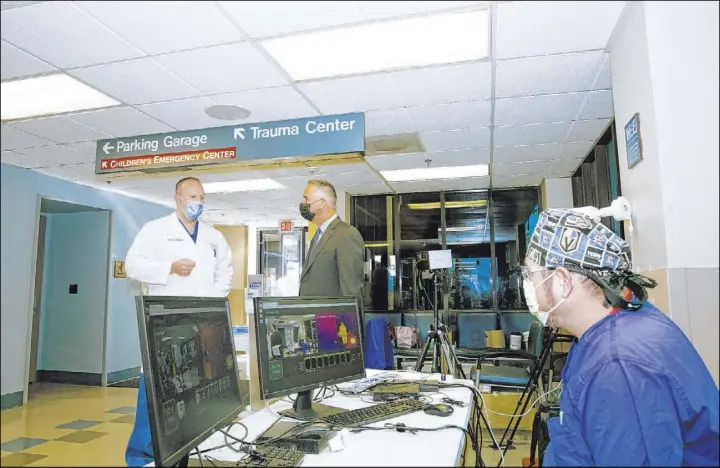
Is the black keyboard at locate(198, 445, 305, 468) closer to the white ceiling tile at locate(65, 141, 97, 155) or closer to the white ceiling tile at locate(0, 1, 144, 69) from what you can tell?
the white ceiling tile at locate(65, 141, 97, 155)

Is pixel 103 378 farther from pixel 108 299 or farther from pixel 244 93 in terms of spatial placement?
pixel 244 93

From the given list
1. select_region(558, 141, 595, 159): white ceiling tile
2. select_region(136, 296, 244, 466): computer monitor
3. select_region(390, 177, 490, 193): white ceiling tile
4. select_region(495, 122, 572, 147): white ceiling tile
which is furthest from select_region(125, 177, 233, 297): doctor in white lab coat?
select_region(390, 177, 490, 193): white ceiling tile

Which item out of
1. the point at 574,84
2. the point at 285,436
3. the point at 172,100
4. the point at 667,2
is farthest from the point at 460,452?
the point at 172,100

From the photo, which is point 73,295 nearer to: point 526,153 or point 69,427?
point 69,427

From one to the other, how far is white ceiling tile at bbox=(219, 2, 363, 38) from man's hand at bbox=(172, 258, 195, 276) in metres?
1.32

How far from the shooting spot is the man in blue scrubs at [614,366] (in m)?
1.00

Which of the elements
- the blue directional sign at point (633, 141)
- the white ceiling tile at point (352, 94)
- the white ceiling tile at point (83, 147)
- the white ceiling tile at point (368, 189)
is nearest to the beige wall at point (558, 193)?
the white ceiling tile at point (368, 189)

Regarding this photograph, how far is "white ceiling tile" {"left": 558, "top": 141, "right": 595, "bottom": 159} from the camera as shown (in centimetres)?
476

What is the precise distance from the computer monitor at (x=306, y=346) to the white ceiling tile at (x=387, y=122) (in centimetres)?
231

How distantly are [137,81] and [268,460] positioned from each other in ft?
9.11

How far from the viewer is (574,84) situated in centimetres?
331

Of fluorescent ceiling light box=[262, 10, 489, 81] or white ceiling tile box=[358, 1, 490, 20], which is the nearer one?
white ceiling tile box=[358, 1, 490, 20]

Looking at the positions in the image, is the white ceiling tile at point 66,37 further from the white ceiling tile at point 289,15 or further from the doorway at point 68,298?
the doorway at point 68,298

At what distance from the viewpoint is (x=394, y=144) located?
471 cm
